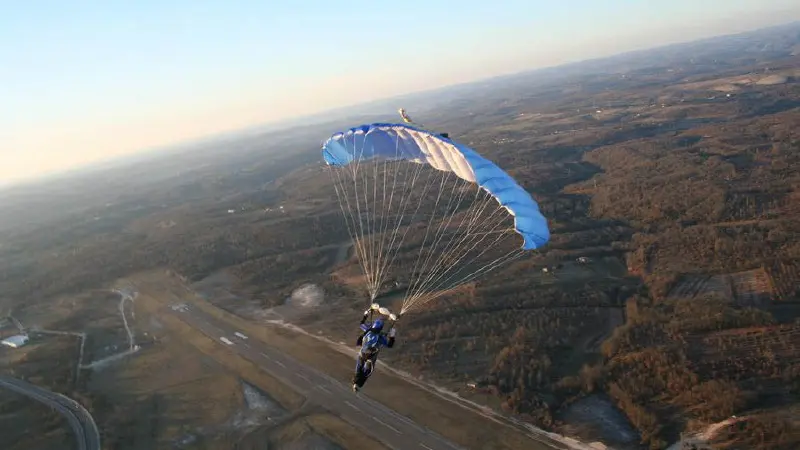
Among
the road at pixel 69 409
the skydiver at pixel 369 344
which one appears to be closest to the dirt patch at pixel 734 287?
the skydiver at pixel 369 344

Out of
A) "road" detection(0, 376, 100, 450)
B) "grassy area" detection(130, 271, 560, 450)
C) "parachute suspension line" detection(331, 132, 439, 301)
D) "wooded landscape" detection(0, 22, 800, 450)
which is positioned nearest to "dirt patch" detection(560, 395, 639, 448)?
"wooded landscape" detection(0, 22, 800, 450)

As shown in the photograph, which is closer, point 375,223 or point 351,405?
point 351,405

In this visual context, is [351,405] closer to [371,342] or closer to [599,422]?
[599,422]

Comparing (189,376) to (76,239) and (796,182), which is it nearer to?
(796,182)

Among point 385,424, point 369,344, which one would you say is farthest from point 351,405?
point 369,344

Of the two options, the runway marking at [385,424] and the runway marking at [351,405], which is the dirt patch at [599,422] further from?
the runway marking at [351,405]
